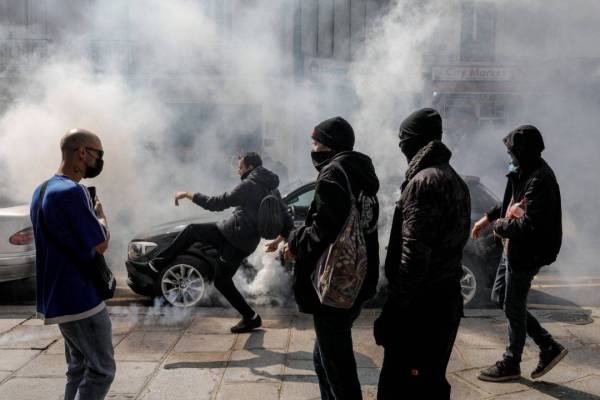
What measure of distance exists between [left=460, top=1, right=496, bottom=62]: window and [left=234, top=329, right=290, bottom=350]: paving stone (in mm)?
8818

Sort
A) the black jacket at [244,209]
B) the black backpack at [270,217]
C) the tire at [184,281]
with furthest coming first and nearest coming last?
the tire at [184,281], the black jacket at [244,209], the black backpack at [270,217]

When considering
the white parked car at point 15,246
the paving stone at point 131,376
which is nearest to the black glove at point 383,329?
the paving stone at point 131,376

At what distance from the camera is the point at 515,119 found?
14.6m

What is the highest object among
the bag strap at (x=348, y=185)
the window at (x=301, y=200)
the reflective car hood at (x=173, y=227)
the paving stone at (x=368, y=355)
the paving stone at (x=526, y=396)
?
the bag strap at (x=348, y=185)

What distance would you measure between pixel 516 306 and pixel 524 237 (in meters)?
0.51

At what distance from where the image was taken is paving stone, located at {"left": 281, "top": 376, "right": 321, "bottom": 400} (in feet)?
11.8

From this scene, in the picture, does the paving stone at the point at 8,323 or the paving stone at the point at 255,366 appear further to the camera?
the paving stone at the point at 8,323

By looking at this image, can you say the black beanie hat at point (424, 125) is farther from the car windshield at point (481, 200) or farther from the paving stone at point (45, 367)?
the car windshield at point (481, 200)

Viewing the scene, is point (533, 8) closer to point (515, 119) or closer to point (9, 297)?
point (515, 119)

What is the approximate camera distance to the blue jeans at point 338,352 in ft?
8.93

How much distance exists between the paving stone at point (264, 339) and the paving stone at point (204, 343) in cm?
9

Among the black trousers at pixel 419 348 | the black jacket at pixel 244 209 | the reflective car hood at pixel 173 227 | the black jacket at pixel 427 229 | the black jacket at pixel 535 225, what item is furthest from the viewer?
the reflective car hood at pixel 173 227

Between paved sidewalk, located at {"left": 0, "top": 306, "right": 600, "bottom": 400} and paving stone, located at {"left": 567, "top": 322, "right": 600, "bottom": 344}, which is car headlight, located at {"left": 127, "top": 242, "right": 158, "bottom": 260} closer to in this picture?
paved sidewalk, located at {"left": 0, "top": 306, "right": 600, "bottom": 400}

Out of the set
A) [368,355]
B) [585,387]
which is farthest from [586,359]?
[368,355]
